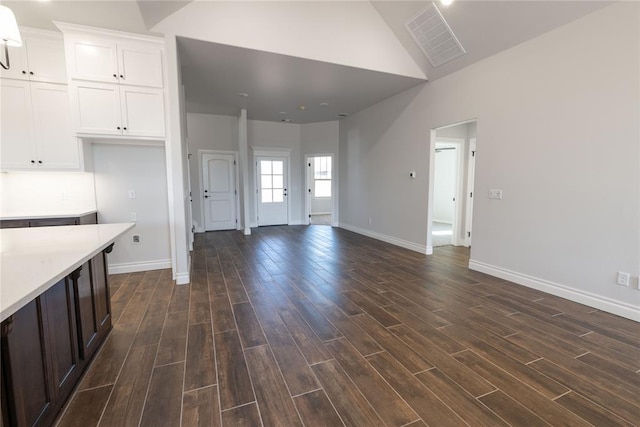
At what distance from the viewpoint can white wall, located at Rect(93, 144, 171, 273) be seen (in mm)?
3812

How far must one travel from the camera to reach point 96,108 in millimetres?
3350

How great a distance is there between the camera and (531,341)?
2.32 metres

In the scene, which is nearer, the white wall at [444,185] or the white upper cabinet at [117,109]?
the white upper cabinet at [117,109]

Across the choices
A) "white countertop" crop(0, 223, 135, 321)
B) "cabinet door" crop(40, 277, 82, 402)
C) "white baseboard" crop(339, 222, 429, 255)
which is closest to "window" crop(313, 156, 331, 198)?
"white baseboard" crop(339, 222, 429, 255)

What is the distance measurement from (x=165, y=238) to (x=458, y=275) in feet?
13.4

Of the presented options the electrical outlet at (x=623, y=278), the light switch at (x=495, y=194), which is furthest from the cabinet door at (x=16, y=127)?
the electrical outlet at (x=623, y=278)

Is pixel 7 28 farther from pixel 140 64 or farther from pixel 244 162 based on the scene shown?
pixel 244 162

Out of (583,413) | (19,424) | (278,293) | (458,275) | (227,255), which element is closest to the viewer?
(19,424)

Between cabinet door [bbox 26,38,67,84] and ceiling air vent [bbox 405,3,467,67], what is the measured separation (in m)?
4.33

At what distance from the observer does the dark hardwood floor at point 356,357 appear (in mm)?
1615

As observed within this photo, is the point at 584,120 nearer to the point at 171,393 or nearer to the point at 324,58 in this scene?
the point at 324,58

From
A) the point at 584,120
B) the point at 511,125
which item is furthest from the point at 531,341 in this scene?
the point at 511,125

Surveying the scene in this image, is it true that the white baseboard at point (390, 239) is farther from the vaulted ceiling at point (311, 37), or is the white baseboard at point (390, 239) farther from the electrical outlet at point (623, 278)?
the vaulted ceiling at point (311, 37)

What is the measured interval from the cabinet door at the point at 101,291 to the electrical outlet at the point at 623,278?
4492 millimetres
